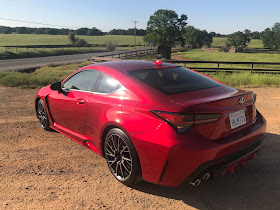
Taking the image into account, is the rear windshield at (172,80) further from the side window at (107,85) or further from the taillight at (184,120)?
the taillight at (184,120)

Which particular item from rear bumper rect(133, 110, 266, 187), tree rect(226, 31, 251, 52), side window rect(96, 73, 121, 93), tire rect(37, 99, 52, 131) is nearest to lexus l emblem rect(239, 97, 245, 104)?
rear bumper rect(133, 110, 266, 187)

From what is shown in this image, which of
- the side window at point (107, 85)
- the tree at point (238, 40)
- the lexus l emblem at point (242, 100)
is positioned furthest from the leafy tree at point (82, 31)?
the lexus l emblem at point (242, 100)

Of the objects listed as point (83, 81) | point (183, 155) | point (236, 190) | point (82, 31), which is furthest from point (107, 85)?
point (82, 31)

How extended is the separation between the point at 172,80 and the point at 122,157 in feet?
3.90

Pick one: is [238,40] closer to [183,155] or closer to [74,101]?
[74,101]

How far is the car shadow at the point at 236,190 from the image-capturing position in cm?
275

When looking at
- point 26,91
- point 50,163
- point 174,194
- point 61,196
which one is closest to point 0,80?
point 26,91

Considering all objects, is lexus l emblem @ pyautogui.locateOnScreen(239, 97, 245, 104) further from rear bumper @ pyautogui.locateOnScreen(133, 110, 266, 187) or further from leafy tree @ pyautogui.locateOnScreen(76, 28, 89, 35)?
leafy tree @ pyautogui.locateOnScreen(76, 28, 89, 35)

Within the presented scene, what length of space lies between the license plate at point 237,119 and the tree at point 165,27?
90902 millimetres

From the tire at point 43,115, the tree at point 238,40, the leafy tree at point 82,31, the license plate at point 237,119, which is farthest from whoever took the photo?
the leafy tree at point 82,31

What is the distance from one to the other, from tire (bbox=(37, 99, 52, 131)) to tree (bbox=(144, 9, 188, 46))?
8897 cm

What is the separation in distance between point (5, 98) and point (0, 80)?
387cm

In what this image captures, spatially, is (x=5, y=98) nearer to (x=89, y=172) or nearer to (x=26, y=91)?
(x=26, y=91)

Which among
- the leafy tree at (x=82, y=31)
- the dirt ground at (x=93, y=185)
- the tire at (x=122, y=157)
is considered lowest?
the dirt ground at (x=93, y=185)
